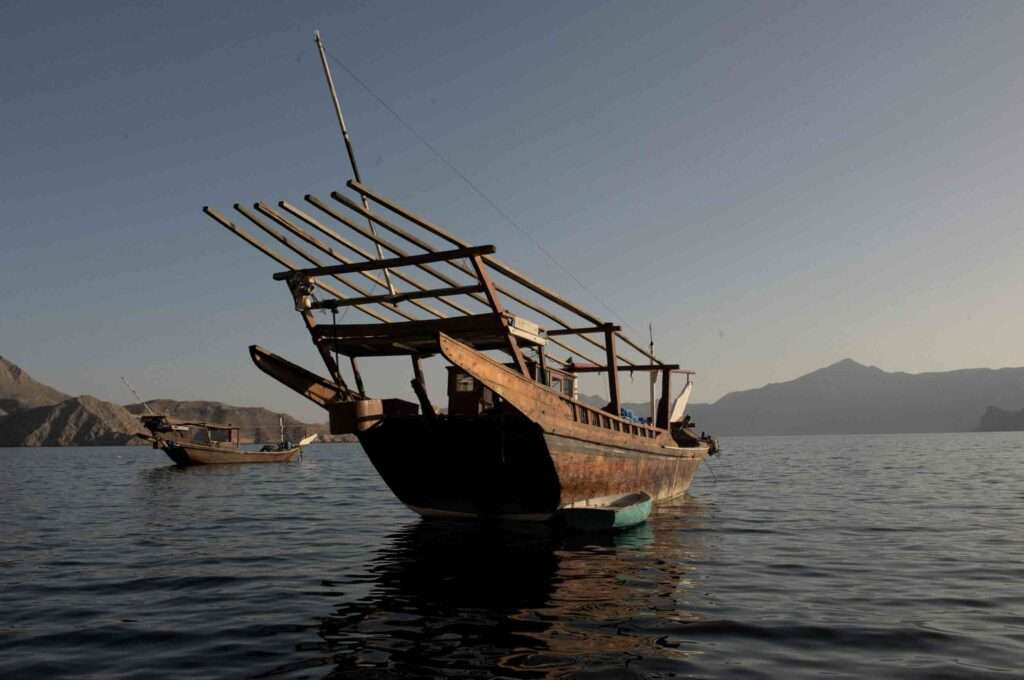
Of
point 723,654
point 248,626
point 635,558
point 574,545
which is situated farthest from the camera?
point 574,545

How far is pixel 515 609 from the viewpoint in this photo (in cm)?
976

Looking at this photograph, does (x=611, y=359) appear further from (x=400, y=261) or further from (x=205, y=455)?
(x=205, y=455)

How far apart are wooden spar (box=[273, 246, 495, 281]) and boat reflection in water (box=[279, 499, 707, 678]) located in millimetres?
6257

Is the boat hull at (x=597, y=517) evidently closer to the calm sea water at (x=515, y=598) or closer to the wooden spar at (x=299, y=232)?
the calm sea water at (x=515, y=598)

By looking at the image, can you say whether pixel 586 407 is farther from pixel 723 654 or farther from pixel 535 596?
pixel 723 654

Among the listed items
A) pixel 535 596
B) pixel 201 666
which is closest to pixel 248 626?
pixel 201 666

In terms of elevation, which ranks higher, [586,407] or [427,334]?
[427,334]

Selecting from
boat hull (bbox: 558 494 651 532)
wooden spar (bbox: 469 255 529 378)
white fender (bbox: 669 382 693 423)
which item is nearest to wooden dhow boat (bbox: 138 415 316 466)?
white fender (bbox: 669 382 693 423)

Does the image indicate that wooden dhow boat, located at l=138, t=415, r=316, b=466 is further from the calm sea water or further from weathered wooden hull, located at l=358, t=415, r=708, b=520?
weathered wooden hull, located at l=358, t=415, r=708, b=520

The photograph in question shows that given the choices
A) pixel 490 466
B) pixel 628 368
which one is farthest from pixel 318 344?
pixel 628 368

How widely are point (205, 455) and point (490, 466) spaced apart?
48.1 meters

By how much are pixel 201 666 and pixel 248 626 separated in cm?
Result: 158

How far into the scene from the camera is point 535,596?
10.6 meters

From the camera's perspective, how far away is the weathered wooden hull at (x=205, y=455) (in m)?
55.7
